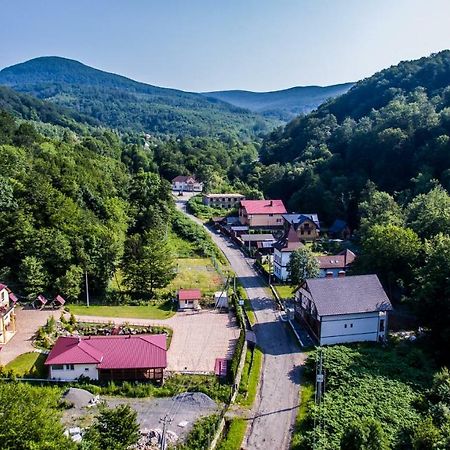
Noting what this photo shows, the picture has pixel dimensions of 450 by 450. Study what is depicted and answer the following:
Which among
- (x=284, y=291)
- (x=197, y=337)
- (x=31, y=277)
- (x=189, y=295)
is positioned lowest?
(x=197, y=337)

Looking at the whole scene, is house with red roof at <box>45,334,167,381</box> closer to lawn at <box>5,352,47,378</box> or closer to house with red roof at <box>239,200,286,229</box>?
lawn at <box>5,352,47,378</box>

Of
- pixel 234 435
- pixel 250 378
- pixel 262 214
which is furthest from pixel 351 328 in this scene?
pixel 262 214

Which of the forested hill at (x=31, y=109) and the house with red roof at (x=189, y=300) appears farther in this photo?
the forested hill at (x=31, y=109)

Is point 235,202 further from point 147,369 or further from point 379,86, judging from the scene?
point 147,369

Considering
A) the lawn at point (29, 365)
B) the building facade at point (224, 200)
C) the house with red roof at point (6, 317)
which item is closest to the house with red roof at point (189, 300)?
the lawn at point (29, 365)

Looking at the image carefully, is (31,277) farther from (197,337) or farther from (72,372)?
(197,337)

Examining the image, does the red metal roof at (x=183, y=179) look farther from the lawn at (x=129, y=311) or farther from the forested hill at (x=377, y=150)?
the lawn at (x=129, y=311)
